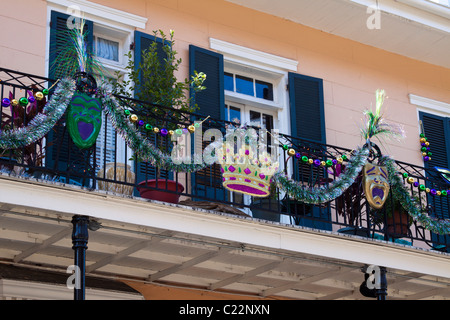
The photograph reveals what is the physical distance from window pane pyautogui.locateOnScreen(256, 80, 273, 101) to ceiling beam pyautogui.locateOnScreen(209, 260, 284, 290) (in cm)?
273

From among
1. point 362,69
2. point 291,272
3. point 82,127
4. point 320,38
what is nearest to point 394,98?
point 362,69

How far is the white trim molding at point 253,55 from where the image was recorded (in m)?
10.5

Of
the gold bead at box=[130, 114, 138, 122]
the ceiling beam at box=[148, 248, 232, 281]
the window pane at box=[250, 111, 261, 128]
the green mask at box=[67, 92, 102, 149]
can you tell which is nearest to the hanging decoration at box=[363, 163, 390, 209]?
the ceiling beam at box=[148, 248, 232, 281]

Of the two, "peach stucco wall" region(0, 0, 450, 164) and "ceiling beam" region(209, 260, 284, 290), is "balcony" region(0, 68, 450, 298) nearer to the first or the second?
"ceiling beam" region(209, 260, 284, 290)

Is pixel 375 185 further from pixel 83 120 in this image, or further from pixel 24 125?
pixel 24 125

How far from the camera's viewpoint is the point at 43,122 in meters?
7.31

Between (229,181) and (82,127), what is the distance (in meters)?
1.57

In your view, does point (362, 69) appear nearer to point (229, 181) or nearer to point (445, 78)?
point (445, 78)

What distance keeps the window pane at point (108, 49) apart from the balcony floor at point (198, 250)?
256 cm

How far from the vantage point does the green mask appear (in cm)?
746

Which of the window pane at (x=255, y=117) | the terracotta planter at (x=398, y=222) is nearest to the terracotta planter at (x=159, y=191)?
the terracotta planter at (x=398, y=222)

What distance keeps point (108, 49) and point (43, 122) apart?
2755 mm

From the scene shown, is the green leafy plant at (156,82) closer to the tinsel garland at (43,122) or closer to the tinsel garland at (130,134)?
the tinsel garland at (130,134)

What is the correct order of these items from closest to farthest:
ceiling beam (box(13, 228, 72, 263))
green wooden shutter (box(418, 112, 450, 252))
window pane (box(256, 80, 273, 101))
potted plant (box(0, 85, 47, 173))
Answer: potted plant (box(0, 85, 47, 173)), ceiling beam (box(13, 228, 72, 263)), window pane (box(256, 80, 273, 101)), green wooden shutter (box(418, 112, 450, 252))
